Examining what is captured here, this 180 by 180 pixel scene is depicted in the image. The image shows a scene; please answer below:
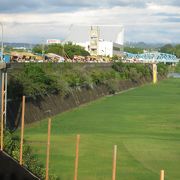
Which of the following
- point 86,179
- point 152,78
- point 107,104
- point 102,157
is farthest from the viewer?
point 152,78

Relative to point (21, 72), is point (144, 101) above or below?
below

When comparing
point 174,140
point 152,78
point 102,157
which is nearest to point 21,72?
point 174,140

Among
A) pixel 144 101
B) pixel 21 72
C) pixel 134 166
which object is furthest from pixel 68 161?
pixel 144 101

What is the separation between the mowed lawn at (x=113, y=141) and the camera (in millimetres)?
22688

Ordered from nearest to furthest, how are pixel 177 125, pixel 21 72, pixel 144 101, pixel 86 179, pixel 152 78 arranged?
pixel 86 179 < pixel 177 125 < pixel 21 72 < pixel 144 101 < pixel 152 78

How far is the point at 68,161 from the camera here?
957 inches

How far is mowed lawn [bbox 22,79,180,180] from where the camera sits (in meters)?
22.7

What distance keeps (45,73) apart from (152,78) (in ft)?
222

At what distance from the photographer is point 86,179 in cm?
2108

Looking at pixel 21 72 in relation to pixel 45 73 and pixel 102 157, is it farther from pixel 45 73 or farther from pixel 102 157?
pixel 102 157

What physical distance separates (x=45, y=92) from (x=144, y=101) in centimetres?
1946

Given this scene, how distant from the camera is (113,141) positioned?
3034 centimetres

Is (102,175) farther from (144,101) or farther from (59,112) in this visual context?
(144,101)

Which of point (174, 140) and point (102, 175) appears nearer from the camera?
point (102, 175)
